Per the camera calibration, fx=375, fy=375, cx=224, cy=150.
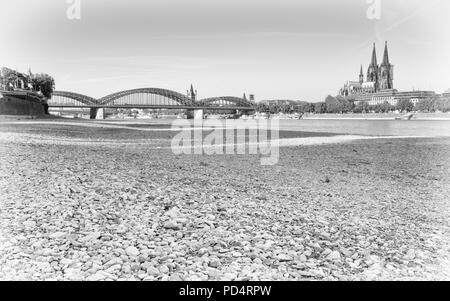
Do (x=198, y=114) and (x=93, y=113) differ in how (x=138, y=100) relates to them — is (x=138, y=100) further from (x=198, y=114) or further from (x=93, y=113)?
(x=198, y=114)

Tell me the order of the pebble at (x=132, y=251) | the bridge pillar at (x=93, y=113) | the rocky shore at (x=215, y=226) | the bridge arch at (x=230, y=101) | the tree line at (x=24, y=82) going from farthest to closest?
the bridge arch at (x=230, y=101), the bridge pillar at (x=93, y=113), the tree line at (x=24, y=82), the pebble at (x=132, y=251), the rocky shore at (x=215, y=226)

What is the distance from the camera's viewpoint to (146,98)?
87.6 meters

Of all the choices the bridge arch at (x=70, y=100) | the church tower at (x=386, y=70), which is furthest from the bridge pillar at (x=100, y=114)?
the church tower at (x=386, y=70)

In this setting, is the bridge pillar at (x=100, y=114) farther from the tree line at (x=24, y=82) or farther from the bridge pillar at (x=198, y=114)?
the bridge pillar at (x=198, y=114)

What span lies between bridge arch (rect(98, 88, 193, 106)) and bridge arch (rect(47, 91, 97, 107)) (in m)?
3.02

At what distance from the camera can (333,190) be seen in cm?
677

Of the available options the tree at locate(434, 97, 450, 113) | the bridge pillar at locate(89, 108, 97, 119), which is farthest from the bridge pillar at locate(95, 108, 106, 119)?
the tree at locate(434, 97, 450, 113)

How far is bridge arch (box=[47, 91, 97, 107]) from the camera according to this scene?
81588 mm

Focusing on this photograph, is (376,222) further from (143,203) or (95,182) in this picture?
(95,182)

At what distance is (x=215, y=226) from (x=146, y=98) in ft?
283

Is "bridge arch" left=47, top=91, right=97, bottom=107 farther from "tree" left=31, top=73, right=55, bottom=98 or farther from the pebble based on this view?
the pebble

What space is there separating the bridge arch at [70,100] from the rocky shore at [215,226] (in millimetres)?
79054

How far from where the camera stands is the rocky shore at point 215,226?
3.08m
